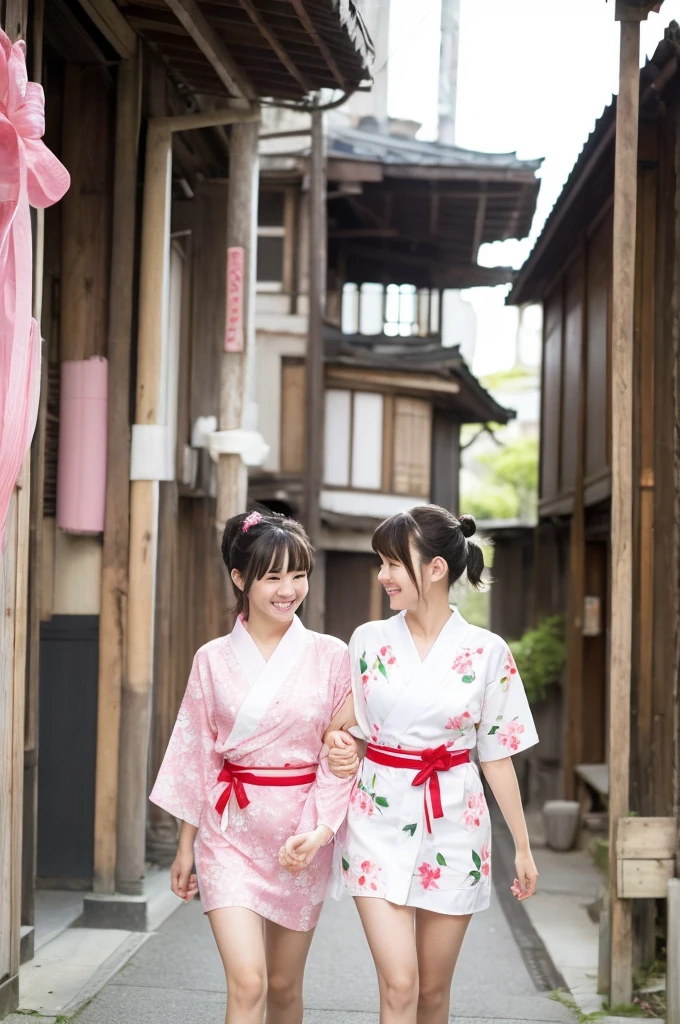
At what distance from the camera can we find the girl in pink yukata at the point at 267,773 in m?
4.08

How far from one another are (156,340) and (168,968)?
3.78 meters

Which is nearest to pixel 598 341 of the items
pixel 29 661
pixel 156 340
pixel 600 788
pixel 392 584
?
pixel 600 788

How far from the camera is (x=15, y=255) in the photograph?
425 centimetres

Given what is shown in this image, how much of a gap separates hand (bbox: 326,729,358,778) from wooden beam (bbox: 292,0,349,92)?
12.6 ft

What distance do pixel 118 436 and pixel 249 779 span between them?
3863 mm

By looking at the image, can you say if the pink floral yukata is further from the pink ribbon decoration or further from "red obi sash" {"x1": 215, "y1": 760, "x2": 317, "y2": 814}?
the pink ribbon decoration

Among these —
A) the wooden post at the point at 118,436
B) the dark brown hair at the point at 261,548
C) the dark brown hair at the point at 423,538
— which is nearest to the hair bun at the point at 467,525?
the dark brown hair at the point at 423,538

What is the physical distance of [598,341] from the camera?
41.1 ft

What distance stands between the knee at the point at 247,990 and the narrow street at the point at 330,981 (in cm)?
178

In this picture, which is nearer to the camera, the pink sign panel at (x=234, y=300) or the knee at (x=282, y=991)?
the knee at (x=282, y=991)

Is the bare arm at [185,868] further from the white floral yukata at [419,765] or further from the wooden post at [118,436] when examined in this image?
the wooden post at [118,436]

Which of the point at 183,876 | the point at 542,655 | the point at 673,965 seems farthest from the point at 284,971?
the point at 542,655

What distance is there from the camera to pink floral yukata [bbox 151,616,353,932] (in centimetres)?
411

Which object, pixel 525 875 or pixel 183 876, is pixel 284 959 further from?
pixel 525 875
